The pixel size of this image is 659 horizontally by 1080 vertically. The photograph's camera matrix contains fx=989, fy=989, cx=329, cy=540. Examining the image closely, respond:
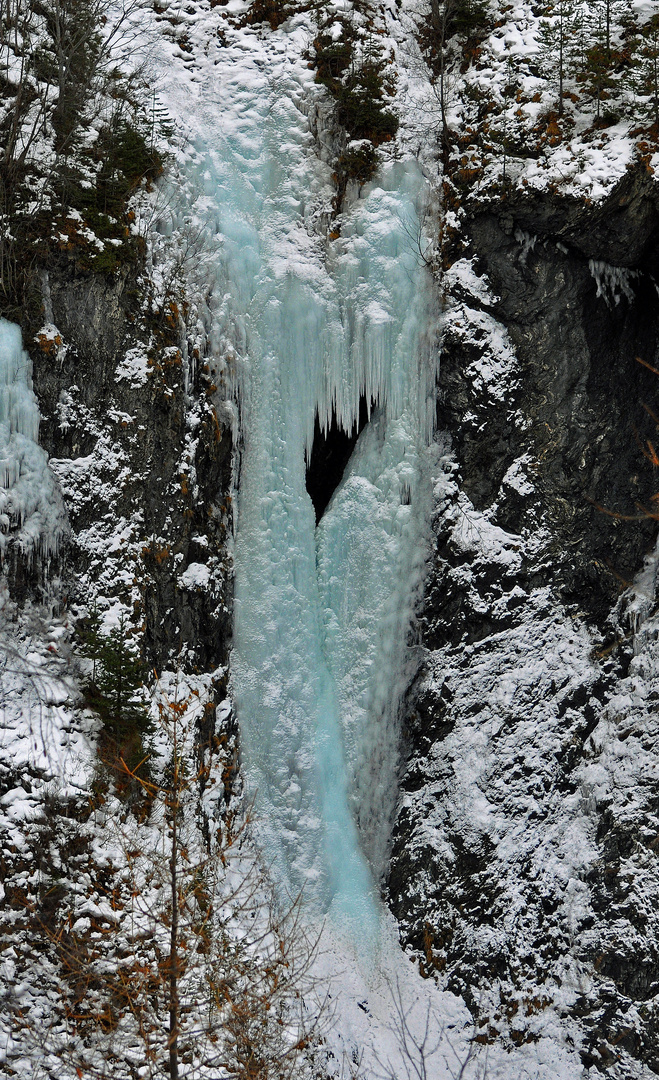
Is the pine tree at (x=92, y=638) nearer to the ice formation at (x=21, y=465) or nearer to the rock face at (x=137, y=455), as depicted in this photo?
the rock face at (x=137, y=455)

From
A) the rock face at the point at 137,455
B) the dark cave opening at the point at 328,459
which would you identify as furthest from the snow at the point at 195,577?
the dark cave opening at the point at 328,459

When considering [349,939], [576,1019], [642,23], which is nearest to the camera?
[576,1019]

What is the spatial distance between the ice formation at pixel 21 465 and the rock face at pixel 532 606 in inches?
156

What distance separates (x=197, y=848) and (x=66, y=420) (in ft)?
14.2

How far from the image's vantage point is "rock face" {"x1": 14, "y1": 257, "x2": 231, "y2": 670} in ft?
31.3

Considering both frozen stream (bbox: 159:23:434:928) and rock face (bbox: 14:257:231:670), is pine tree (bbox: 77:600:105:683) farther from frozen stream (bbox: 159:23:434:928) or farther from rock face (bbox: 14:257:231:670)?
frozen stream (bbox: 159:23:434:928)

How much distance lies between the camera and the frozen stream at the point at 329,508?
10.2 metres

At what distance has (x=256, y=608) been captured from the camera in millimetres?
10227

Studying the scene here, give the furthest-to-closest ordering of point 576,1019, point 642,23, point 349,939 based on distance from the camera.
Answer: point 642,23 < point 349,939 < point 576,1019

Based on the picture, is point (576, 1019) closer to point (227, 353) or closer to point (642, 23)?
point (227, 353)

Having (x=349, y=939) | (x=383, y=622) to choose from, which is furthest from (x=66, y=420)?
(x=349, y=939)

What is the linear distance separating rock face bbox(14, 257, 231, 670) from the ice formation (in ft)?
0.41

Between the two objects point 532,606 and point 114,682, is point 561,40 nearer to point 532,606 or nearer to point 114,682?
point 532,606

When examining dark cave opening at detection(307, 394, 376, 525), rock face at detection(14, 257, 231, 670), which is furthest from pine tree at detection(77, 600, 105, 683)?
dark cave opening at detection(307, 394, 376, 525)
